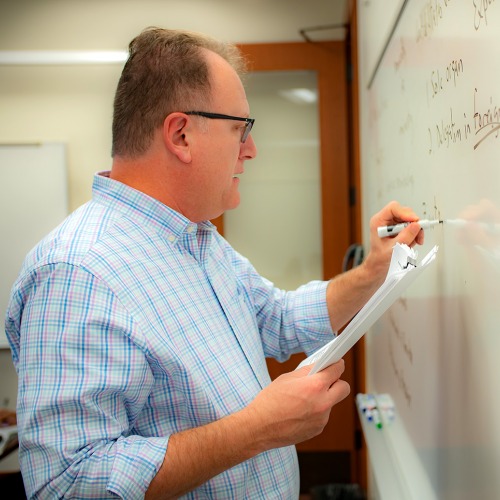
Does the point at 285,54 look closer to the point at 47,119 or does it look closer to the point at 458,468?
the point at 47,119

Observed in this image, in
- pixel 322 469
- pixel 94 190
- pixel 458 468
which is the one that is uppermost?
pixel 94 190

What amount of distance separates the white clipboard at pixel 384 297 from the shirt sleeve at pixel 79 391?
0.89ft

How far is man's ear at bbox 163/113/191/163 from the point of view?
877mm

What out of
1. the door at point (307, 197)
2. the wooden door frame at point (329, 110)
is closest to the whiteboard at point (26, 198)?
the door at point (307, 197)

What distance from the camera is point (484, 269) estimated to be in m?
0.65

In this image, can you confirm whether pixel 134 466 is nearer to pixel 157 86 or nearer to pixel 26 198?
pixel 157 86

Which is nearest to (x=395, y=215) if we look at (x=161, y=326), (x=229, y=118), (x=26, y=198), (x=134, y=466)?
(x=229, y=118)

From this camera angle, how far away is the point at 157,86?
2.93 feet

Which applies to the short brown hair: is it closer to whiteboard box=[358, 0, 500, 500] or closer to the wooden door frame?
whiteboard box=[358, 0, 500, 500]

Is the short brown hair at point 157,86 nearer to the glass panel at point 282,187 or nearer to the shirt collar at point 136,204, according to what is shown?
the shirt collar at point 136,204

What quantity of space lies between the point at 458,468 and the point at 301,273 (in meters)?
1.91

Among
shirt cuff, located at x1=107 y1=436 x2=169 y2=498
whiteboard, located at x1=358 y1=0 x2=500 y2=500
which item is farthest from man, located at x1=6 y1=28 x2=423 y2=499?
whiteboard, located at x1=358 y1=0 x2=500 y2=500

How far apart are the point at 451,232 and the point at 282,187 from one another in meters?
1.87

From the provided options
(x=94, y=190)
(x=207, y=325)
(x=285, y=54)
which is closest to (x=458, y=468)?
(x=207, y=325)
